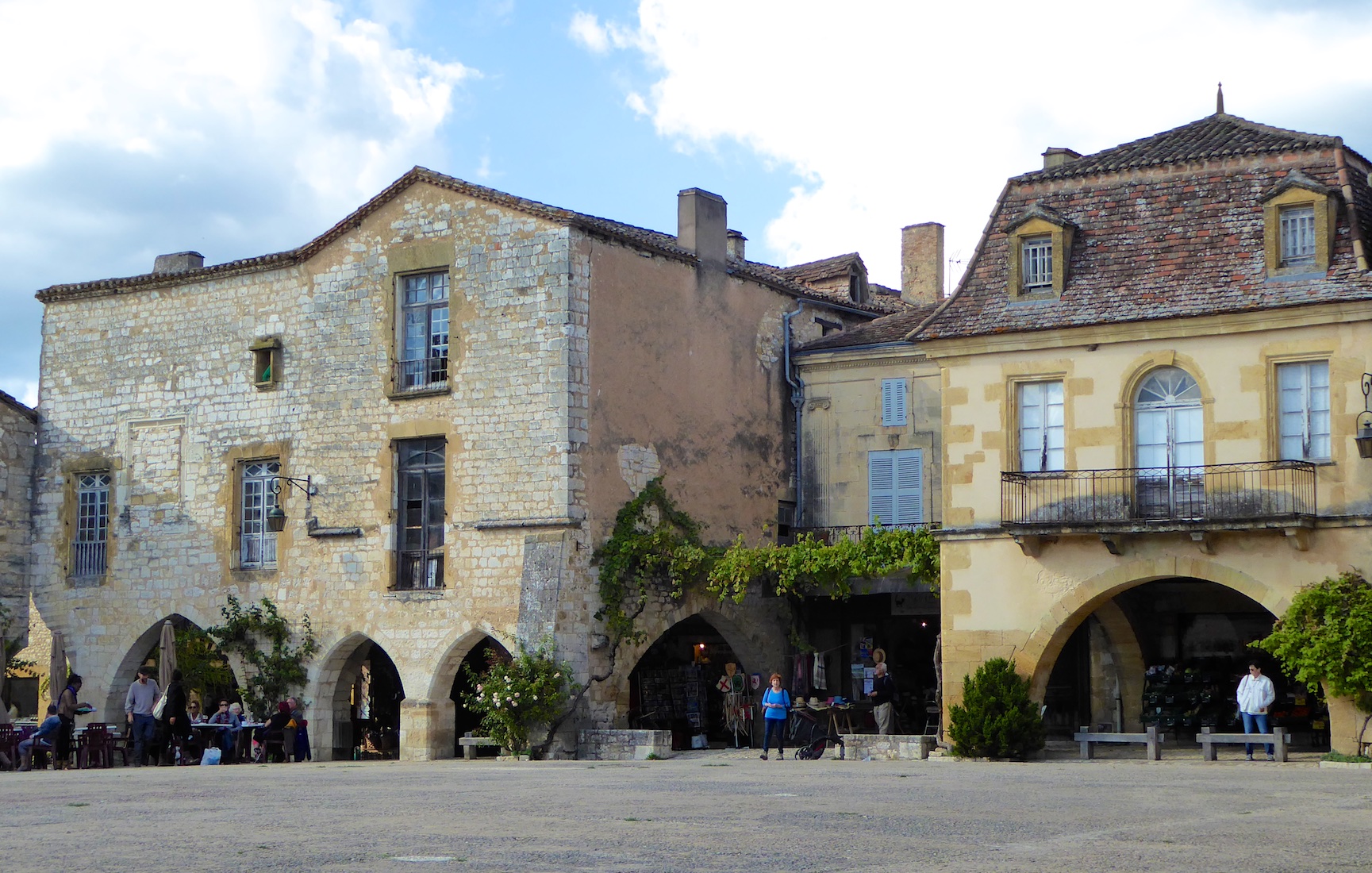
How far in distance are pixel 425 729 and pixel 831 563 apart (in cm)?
625

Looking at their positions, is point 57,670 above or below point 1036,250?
below

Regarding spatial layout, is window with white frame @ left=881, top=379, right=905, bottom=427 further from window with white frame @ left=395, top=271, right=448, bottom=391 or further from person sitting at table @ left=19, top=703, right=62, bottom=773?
person sitting at table @ left=19, top=703, right=62, bottom=773

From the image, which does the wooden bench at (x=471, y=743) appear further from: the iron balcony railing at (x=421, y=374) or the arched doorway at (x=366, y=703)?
the iron balcony railing at (x=421, y=374)

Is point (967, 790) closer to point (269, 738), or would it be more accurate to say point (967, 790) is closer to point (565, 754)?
point (565, 754)

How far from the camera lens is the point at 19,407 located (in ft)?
100

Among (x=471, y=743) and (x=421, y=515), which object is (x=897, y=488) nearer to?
(x=421, y=515)

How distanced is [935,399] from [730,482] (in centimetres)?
352

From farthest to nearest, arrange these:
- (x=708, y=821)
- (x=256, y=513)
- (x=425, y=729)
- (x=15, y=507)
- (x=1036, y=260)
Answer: (x=15, y=507) < (x=256, y=513) < (x=425, y=729) < (x=1036, y=260) < (x=708, y=821)

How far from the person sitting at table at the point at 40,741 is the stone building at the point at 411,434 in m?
4.85

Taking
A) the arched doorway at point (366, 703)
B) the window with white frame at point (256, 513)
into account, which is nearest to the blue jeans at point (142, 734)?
the arched doorway at point (366, 703)

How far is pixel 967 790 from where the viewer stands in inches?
603

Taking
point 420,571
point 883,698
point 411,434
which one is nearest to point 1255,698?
point 883,698

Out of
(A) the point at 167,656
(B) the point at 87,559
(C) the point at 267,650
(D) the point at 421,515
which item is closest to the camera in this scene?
(A) the point at 167,656

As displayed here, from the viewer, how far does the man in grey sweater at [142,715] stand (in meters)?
23.2
